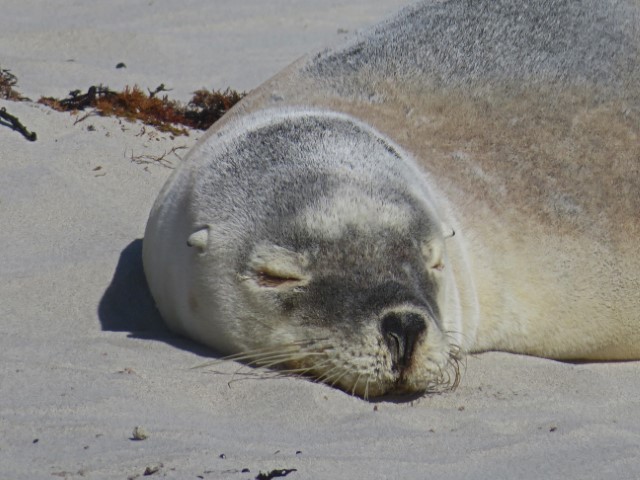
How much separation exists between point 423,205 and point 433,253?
9.1 inches

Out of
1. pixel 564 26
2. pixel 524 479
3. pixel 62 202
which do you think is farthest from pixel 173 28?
pixel 524 479

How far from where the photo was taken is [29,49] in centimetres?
895

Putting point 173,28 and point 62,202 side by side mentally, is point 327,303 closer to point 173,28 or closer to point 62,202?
point 62,202

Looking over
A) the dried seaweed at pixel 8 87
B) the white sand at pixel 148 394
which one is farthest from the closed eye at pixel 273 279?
the dried seaweed at pixel 8 87

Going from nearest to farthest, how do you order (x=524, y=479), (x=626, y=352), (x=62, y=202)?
(x=524, y=479), (x=626, y=352), (x=62, y=202)

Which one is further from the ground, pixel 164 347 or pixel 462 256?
pixel 462 256

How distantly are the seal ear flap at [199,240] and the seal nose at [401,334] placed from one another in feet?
2.66

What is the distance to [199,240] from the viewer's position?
4.58m

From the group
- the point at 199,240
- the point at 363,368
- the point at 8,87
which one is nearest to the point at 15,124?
the point at 8,87

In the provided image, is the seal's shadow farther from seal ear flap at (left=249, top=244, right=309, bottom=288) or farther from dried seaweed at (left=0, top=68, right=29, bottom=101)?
dried seaweed at (left=0, top=68, right=29, bottom=101)

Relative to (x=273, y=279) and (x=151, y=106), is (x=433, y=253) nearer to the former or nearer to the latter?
(x=273, y=279)

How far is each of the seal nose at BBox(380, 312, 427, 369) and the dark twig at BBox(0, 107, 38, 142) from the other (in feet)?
10.8

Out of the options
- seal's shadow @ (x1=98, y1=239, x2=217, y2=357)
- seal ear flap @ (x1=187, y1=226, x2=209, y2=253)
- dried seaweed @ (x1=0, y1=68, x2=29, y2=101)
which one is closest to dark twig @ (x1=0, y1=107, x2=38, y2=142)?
dried seaweed @ (x1=0, y1=68, x2=29, y2=101)

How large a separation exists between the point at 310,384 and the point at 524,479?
1.02 meters
